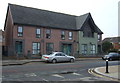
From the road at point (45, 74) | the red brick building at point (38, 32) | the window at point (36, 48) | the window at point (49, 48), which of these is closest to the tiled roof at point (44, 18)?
the red brick building at point (38, 32)

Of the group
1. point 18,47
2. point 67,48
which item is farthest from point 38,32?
point 67,48

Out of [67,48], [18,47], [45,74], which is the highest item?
[18,47]

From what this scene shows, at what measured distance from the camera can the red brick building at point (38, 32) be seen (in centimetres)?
2746

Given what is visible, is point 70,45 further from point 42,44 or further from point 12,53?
point 12,53

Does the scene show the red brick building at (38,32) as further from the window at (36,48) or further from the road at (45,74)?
the road at (45,74)

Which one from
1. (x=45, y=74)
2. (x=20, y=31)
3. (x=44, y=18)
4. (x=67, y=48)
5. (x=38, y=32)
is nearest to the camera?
(x=45, y=74)

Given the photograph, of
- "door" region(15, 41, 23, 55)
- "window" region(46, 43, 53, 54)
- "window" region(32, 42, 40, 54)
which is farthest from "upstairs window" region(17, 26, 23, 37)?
"window" region(46, 43, 53, 54)

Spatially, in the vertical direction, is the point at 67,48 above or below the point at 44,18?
below

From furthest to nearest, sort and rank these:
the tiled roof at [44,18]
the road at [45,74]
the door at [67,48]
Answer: the door at [67,48] → the tiled roof at [44,18] → the road at [45,74]

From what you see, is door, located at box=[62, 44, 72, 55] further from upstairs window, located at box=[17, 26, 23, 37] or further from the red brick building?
upstairs window, located at box=[17, 26, 23, 37]

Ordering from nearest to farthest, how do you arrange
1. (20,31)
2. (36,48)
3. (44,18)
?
(20,31), (36,48), (44,18)

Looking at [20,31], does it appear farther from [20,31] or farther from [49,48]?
[49,48]

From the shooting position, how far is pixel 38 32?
29609mm

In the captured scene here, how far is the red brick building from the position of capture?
27.5 m
